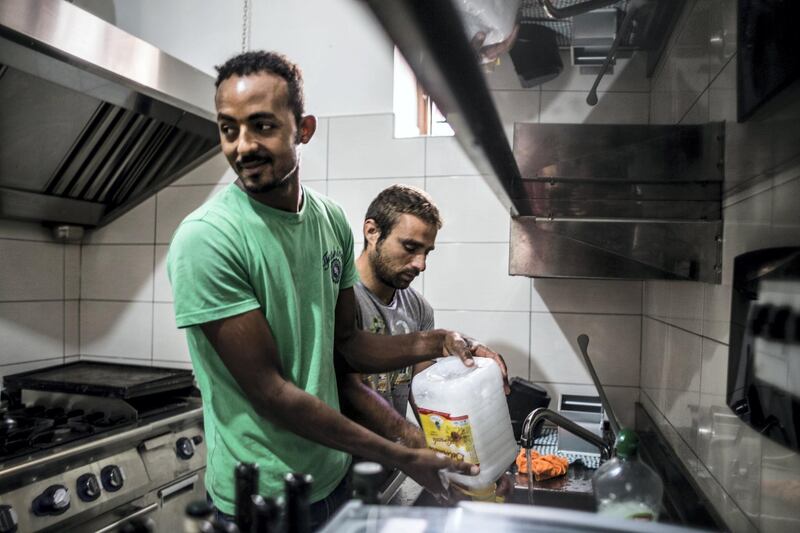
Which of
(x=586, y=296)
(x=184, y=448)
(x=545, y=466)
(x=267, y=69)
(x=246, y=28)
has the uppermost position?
(x=246, y=28)

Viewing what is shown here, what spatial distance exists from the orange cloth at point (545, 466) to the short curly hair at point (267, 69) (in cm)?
109

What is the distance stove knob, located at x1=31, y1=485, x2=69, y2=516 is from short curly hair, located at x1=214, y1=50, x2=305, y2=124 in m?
1.17

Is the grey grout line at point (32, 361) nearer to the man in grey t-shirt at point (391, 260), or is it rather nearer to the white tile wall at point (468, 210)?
the man in grey t-shirt at point (391, 260)

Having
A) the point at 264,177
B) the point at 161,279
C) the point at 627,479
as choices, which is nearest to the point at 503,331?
the point at 627,479

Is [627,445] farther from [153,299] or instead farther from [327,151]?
[153,299]

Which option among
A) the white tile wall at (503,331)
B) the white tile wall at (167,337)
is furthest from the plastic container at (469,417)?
the white tile wall at (167,337)

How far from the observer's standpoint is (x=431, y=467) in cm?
110

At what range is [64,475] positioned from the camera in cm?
161

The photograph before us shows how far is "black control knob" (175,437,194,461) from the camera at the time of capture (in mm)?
2002

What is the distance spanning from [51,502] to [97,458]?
20 cm

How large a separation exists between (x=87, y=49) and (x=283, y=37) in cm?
98

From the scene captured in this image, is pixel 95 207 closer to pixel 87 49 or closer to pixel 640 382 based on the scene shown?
pixel 87 49

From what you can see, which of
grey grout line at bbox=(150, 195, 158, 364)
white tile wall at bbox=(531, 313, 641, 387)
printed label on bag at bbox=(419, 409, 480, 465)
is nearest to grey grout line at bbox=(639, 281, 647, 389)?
white tile wall at bbox=(531, 313, 641, 387)

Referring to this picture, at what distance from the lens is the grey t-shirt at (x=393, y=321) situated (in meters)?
1.61
